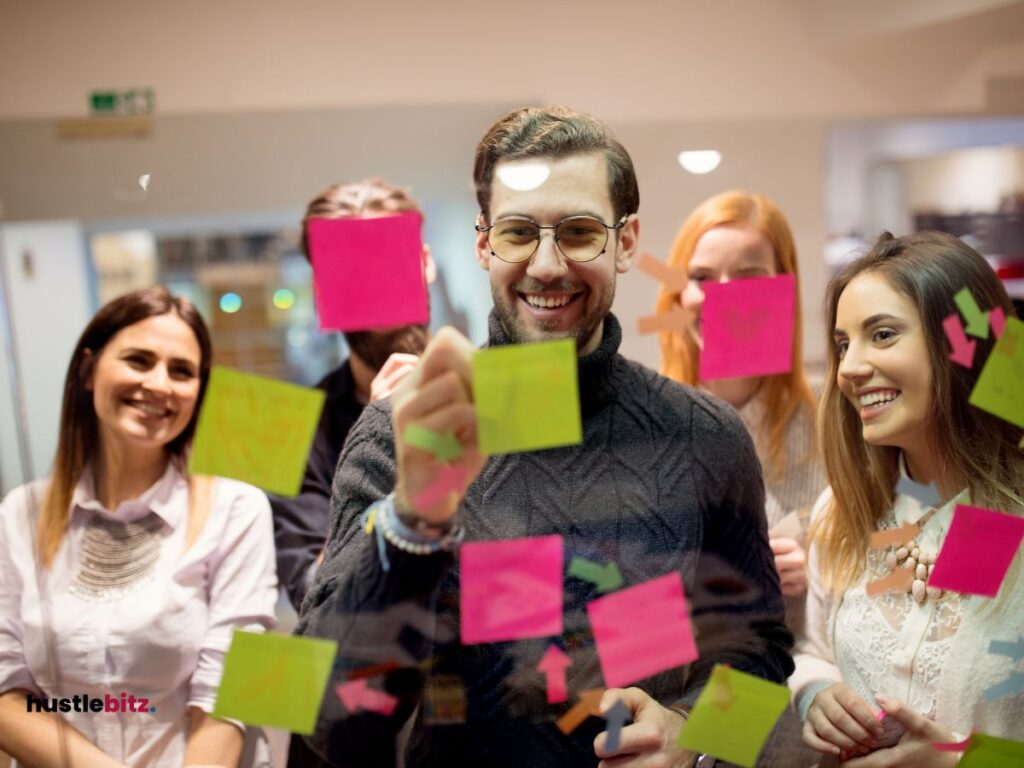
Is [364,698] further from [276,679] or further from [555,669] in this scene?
[555,669]

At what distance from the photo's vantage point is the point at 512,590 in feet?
3.80

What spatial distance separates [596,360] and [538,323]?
0.09m

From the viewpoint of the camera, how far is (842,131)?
1.61 metres

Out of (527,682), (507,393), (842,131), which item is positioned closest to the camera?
(507,393)

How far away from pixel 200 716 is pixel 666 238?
906 mm

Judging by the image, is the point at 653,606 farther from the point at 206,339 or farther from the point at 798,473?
the point at 206,339

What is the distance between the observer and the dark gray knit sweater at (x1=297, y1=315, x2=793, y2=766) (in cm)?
112

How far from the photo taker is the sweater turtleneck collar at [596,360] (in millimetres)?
1151

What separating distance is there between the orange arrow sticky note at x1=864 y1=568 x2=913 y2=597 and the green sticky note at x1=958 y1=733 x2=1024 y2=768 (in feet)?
0.67

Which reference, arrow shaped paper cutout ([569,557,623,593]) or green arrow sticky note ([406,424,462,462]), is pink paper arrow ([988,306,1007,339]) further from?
green arrow sticky note ([406,424,462,462])

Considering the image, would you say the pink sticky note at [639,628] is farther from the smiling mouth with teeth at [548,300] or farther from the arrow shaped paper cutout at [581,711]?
the smiling mouth with teeth at [548,300]

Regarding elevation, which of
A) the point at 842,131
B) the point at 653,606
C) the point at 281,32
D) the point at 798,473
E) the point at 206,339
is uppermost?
the point at 281,32

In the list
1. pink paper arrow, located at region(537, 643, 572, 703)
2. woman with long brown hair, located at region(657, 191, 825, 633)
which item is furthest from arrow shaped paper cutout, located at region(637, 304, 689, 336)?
pink paper arrow, located at region(537, 643, 572, 703)

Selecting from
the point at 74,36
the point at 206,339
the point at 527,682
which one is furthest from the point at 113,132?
the point at 527,682
